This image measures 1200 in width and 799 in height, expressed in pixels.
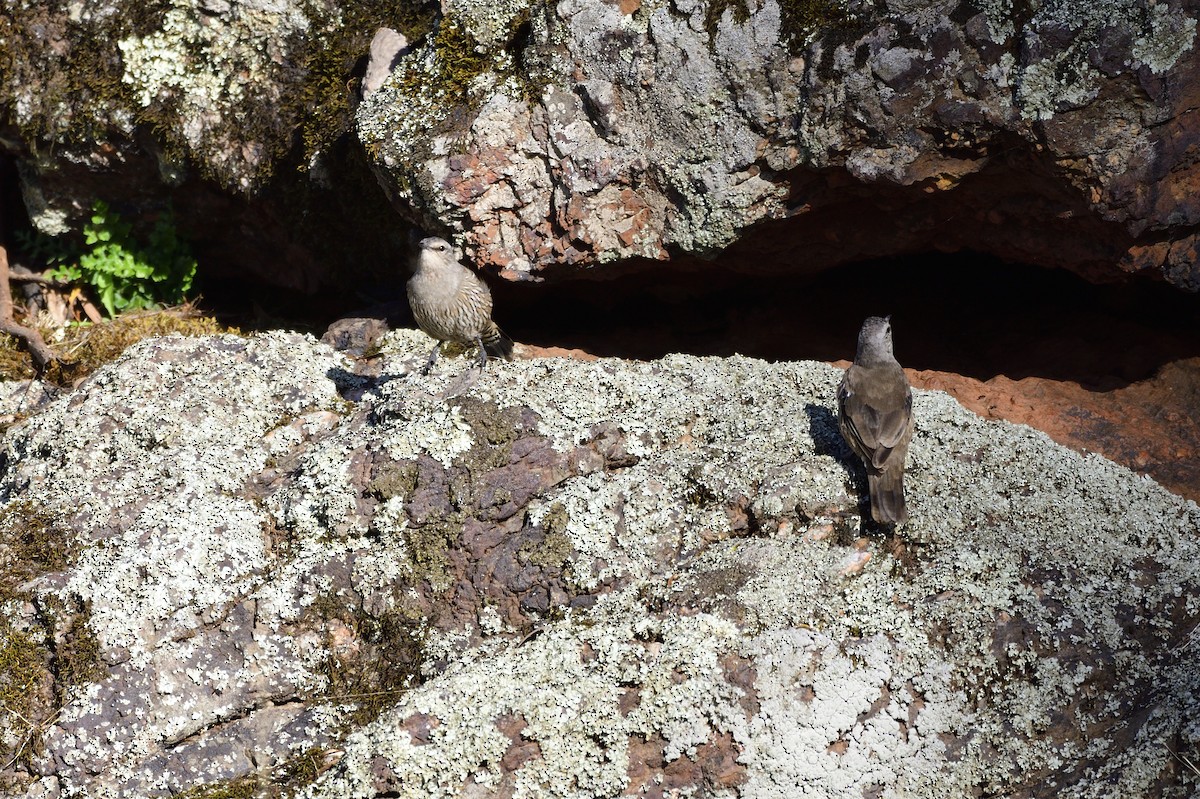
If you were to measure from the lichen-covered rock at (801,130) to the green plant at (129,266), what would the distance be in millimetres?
2407

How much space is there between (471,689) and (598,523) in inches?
39.8

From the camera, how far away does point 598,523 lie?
16.0 ft

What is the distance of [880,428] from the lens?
4.76 m

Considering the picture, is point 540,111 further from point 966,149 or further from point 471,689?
point 471,689

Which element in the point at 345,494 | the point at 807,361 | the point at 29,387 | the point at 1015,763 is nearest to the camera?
the point at 1015,763

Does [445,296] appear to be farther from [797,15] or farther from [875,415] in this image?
[875,415]

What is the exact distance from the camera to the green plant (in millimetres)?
7809

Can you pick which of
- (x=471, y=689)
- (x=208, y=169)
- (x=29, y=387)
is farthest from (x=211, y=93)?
(x=471, y=689)

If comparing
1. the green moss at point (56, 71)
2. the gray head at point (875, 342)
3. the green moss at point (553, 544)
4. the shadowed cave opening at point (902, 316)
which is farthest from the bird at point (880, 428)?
the green moss at point (56, 71)

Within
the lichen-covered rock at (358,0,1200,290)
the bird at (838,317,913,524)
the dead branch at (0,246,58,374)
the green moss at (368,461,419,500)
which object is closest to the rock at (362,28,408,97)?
the lichen-covered rock at (358,0,1200,290)

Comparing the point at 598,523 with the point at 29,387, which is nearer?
the point at 598,523

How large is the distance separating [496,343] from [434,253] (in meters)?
0.93

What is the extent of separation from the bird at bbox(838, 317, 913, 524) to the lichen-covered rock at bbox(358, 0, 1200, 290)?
4.23ft

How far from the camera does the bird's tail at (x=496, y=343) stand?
6.88 m
